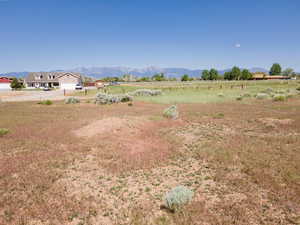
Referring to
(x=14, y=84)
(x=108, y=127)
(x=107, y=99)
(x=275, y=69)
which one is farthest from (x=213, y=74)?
(x=108, y=127)

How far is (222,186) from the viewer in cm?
529

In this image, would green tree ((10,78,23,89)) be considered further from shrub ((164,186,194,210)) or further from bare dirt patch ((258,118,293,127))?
shrub ((164,186,194,210))

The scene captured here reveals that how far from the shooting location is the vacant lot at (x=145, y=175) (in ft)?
13.7

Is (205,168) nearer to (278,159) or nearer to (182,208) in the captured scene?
(182,208)

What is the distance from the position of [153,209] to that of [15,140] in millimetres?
8295

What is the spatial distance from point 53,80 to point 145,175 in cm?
6715

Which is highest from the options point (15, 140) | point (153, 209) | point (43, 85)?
point (43, 85)

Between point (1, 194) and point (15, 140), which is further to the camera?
point (15, 140)

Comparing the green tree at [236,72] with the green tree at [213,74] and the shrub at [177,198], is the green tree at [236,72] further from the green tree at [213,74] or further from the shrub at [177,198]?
the shrub at [177,198]

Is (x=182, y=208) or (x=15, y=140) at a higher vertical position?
(x=15, y=140)

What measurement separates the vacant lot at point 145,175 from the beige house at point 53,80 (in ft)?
183

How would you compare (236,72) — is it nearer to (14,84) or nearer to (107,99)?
(107,99)

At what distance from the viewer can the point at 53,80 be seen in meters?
62.3

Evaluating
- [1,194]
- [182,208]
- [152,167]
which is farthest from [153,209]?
[1,194]
